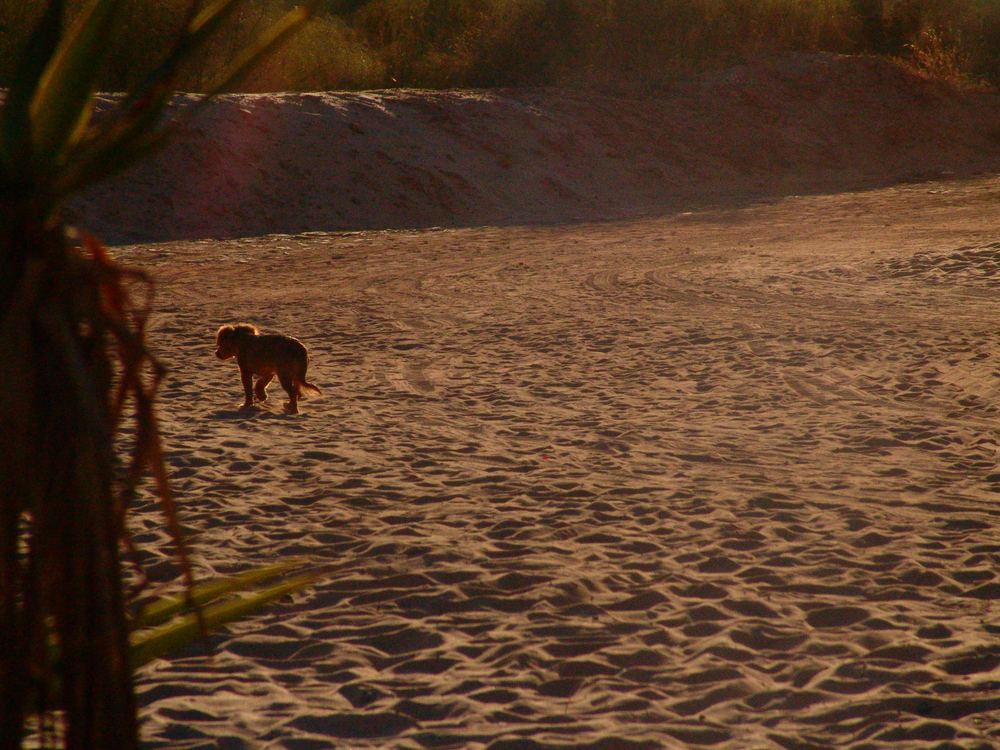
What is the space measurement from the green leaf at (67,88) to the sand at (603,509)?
255cm

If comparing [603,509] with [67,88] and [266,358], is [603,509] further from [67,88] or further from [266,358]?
[67,88]

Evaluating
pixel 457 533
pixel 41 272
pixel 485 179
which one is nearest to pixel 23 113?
pixel 41 272

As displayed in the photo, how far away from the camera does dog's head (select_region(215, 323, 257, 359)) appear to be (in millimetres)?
9445

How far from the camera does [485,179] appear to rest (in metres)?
26.5

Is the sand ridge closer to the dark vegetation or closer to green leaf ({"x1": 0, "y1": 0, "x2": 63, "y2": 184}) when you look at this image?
green leaf ({"x1": 0, "y1": 0, "x2": 63, "y2": 184})

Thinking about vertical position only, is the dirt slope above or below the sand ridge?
above

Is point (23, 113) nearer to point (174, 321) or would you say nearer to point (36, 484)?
point (36, 484)

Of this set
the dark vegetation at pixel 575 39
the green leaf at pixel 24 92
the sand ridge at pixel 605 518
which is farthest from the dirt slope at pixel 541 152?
the green leaf at pixel 24 92

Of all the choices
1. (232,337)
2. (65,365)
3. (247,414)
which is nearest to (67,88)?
(65,365)

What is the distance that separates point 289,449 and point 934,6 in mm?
43712

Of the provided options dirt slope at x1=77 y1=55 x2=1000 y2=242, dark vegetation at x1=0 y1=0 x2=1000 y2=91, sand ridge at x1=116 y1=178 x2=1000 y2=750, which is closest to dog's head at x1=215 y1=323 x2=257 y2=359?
sand ridge at x1=116 y1=178 x2=1000 y2=750

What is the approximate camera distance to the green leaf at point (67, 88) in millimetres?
2125

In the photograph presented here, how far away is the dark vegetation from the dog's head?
20.4m

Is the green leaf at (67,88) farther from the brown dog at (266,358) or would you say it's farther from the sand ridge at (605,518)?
the brown dog at (266,358)
